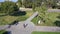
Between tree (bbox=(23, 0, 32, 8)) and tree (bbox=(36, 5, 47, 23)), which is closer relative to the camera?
tree (bbox=(36, 5, 47, 23))

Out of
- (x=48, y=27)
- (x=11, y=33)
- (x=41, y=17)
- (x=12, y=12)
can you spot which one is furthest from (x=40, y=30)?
(x=12, y=12)

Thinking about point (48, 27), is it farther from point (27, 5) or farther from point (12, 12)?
point (27, 5)

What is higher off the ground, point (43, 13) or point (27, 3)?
point (43, 13)

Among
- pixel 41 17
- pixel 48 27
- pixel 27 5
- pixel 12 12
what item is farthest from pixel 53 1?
pixel 48 27

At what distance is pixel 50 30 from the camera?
36.1 feet

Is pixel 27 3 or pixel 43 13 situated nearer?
pixel 43 13

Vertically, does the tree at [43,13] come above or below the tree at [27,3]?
above

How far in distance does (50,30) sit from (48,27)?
797mm

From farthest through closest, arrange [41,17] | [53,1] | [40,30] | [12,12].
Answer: [53,1]
[12,12]
[41,17]
[40,30]

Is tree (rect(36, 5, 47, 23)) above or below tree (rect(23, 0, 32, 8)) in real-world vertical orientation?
above

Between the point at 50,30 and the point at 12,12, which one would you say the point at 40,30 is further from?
the point at 12,12

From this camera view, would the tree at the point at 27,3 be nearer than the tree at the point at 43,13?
No

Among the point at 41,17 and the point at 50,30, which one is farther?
the point at 41,17

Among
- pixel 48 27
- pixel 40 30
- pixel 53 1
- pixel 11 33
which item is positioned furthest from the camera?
pixel 53 1
